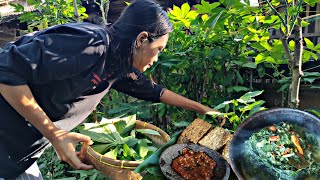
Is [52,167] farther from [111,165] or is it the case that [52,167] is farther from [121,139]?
[111,165]

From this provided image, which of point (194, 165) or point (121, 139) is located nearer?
point (194, 165)

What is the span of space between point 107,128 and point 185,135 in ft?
2.92

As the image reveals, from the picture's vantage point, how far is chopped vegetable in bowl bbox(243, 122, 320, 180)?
3.42ft

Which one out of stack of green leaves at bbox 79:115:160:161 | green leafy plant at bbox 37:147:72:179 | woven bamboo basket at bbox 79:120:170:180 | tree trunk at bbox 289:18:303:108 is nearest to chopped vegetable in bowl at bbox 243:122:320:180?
tree trunk at bbox 289:18:303:108

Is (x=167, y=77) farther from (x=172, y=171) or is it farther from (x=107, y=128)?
(x=172, y=171)

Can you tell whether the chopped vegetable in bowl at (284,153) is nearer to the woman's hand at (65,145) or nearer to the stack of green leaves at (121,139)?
the woman's hand at (65,145)

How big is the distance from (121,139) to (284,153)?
1.35m

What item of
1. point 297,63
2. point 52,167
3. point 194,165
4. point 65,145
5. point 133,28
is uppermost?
point 133,28

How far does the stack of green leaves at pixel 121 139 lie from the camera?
6.97 feet

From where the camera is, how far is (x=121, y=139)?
7.29 feet

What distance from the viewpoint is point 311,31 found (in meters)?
5.62

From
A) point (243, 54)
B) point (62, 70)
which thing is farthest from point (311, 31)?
point (62, 70)

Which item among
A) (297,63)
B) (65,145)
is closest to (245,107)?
(297,63)

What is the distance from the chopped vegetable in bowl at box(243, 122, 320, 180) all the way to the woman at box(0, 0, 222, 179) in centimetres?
83
